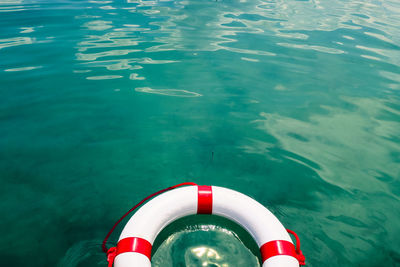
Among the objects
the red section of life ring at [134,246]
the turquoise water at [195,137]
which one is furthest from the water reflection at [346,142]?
the red section of life ring at [134,246]

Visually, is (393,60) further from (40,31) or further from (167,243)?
(40,31)

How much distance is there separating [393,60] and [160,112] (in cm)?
560

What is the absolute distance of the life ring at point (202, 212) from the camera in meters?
1.74

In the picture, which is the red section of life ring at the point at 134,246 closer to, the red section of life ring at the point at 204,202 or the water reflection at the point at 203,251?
the water reflection at the point at 203,251

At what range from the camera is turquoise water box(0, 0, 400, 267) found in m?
2.25

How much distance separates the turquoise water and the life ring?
0.28 metres

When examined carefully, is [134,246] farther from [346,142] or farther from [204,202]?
[346,142]

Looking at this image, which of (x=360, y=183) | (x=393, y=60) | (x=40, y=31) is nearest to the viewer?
(x=360, y=183)

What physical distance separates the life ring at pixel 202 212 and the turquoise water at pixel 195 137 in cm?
28

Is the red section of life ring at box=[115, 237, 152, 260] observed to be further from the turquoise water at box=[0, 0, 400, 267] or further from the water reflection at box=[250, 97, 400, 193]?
the water reflection at box=[250, 97, 400, 193]

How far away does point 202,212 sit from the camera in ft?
7.11

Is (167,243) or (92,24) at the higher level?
(92,24)

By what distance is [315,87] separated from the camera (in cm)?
466

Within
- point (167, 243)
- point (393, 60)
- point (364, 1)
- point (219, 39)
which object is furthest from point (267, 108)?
point (364, 1)
